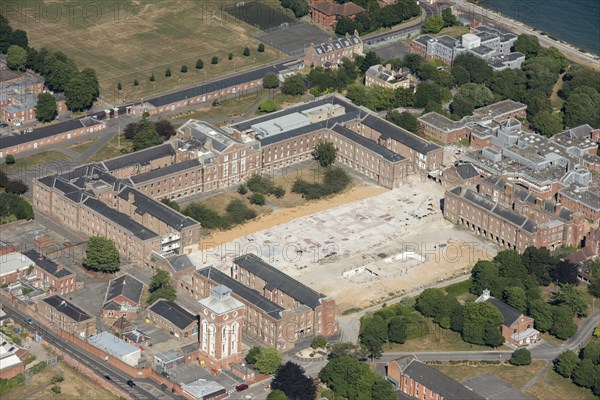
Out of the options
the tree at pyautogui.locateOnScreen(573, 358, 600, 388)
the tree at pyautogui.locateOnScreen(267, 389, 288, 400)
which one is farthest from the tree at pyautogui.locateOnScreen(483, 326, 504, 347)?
the tree at pyautogui.locateOnScreen(267, 389, 288, 400)

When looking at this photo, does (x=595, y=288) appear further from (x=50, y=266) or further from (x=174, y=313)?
(x=50, y=266)

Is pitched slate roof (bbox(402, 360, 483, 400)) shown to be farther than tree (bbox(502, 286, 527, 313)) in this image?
No

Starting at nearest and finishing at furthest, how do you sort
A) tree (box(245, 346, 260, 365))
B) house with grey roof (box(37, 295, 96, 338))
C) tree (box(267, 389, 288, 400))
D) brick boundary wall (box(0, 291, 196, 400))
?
tree (box(267, 389, 288, 400)) < brick boundary wall (box(0, 291, 196, 400)) < tree (box(245, 346, 260, 365)) < house with grey roof (box(37, 295, 96, 338))

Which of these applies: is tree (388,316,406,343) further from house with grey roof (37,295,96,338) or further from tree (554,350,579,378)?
house with grey roof (37,295,96,338)

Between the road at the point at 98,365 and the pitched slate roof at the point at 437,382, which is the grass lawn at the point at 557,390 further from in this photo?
the road at the point at 98,365

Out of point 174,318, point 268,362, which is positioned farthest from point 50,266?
point 268,362

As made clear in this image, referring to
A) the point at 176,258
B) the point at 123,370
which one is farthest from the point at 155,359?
the point at 176,258
